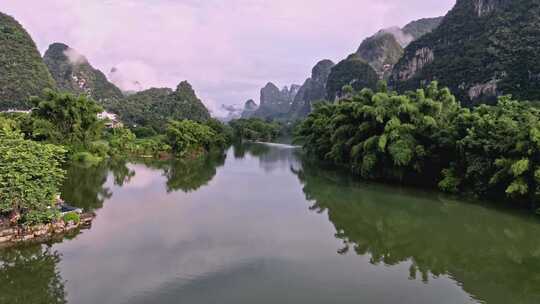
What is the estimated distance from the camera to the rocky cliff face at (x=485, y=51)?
53062 mm

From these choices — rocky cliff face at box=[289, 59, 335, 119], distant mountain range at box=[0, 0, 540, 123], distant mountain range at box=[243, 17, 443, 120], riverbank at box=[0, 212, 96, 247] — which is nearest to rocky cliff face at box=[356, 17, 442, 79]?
distant mountain range at box=[243, 17, 443, 120]

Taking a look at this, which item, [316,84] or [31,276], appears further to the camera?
[316,84]

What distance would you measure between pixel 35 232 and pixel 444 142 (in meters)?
16.4

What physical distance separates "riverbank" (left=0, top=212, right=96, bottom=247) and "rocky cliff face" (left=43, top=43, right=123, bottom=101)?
84.0 meters

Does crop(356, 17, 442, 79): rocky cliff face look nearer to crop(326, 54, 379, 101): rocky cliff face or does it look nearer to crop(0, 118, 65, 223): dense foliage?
crop(326, 54, 379, 101): rocky cliff face

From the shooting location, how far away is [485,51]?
62750mm

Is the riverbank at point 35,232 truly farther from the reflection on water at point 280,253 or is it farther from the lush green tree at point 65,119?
the lush green tree at point 65,119

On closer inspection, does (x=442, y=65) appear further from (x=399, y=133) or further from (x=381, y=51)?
(x=381, y=51)

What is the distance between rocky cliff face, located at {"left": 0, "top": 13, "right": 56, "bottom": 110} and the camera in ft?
202

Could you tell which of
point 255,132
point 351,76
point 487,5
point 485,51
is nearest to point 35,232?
point 255,132

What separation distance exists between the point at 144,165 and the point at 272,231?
19697 mm

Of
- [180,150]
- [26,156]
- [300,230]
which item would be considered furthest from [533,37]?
[26,156]

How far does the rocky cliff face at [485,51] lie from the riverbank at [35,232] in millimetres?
38984

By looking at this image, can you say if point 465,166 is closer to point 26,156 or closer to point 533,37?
point 26,156
